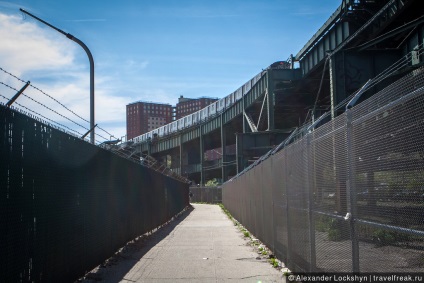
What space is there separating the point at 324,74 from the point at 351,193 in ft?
81.7

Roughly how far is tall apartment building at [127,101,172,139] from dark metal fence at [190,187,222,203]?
24.0 meters

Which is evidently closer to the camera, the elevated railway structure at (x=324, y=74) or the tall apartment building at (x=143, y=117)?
the elevated railway structure at (x=324, y=74)

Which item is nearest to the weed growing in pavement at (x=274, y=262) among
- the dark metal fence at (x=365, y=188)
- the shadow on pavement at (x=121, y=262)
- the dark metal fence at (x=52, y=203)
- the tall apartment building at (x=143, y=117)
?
the dark metal fence at (x=365, y=188)

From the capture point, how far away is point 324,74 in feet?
94.3

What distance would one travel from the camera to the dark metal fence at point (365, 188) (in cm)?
347

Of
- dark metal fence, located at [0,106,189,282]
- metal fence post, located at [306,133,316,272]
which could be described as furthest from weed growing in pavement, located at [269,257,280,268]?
dark metal fence, located at [0,106,189,282]

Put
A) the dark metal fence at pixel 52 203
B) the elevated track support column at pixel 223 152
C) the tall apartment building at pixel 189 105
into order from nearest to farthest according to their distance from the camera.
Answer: the dark metal fence at pixel 52 203
the elevated track support column at pixel 223 152
the tall apartment building at pixel 189 105

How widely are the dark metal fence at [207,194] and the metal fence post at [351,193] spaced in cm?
5784

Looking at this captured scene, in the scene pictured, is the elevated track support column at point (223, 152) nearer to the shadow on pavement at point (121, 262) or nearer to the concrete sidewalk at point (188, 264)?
the shadow on pavement at point (121, 262)

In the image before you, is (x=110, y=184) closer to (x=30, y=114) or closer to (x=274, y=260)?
(x=274, y=260)

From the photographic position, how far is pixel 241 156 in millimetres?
36844

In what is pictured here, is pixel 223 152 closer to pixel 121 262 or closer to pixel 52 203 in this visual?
pixel 121 262

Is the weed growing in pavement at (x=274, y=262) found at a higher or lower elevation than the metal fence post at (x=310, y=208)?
lower

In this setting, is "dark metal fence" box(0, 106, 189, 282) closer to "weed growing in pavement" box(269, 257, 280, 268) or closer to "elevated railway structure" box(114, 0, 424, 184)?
"elevated railway structure" box(114, 0, 424, 184)
